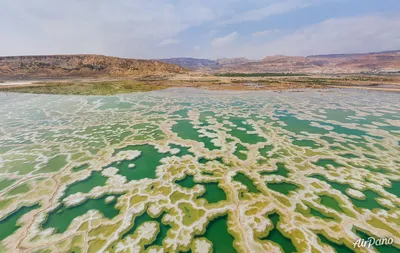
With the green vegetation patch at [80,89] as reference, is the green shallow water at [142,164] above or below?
below

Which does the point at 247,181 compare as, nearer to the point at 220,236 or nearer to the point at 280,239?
the point at 280,239

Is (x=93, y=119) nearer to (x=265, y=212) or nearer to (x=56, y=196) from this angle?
(x=56, y=196)

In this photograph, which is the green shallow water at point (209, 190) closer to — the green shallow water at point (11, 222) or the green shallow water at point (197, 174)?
the green shallow water at point (197, 174)

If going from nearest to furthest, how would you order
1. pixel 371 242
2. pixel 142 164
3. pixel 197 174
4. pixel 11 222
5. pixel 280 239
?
pixel 371 242 → pixel 280 239 → pixel 11 222 → pixel 197 174 → pixel 142 164

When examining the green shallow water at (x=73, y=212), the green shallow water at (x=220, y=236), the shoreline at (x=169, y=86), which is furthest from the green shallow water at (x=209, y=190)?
the shoreline at (x=169, y=86)

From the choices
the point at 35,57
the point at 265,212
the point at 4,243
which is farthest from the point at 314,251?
the point at 35,57

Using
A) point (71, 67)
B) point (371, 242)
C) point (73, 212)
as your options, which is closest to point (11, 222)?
point (73, 212)

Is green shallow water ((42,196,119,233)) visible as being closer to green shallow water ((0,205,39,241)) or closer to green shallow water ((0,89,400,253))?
green shallow water ((0,89,400,253))
